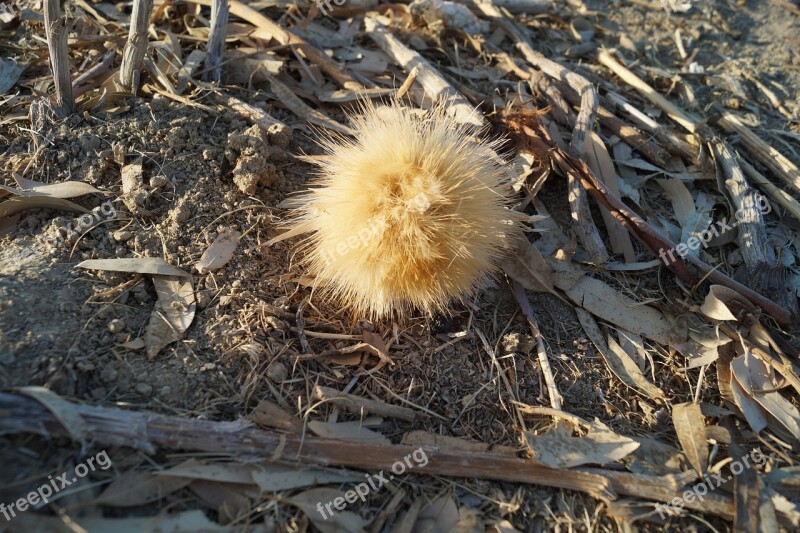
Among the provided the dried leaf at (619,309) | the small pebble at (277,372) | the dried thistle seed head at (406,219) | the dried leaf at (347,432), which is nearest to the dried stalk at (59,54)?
the dried thistle seed head at (406,219)

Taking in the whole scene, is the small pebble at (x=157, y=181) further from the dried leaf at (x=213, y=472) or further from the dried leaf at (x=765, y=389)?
the dried leaf at (x=765, y=389)

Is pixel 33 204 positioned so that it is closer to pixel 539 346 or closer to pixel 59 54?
pixel 59 54

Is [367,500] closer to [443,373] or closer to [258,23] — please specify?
[443,373]

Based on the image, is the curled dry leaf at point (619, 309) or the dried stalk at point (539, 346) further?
the curled dry leaf at point (619, 309)

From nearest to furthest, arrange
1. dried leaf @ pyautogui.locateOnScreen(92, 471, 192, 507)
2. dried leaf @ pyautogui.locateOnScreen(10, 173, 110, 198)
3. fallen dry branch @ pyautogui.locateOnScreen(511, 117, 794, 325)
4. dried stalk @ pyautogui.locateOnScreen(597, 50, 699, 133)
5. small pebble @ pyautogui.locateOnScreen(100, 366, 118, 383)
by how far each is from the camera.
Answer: dried leaf @ pyautogui.locateOnScreen(92, 471, 192, 507), small pebble @ pyautogui.locateOnScreen(100, 366, 118, 383), dried leaf @ pyautogui.locateOnScreen(10, 173, 110, 198), fallen dry branch @ pyautogui.locateOnScreen(511, 117, 794, 325), dried stalk @ pyautogui.locateOnScreen(597, 50, 699, 133)

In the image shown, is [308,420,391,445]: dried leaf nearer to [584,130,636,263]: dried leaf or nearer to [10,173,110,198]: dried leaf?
[10,173,110,198]: dried leaf

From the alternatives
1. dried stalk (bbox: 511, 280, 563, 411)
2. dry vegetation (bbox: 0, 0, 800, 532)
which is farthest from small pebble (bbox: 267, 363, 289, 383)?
dried stalk (bbox: 511, 280, 563, 411)

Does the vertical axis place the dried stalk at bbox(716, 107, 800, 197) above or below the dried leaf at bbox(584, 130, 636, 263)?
above
